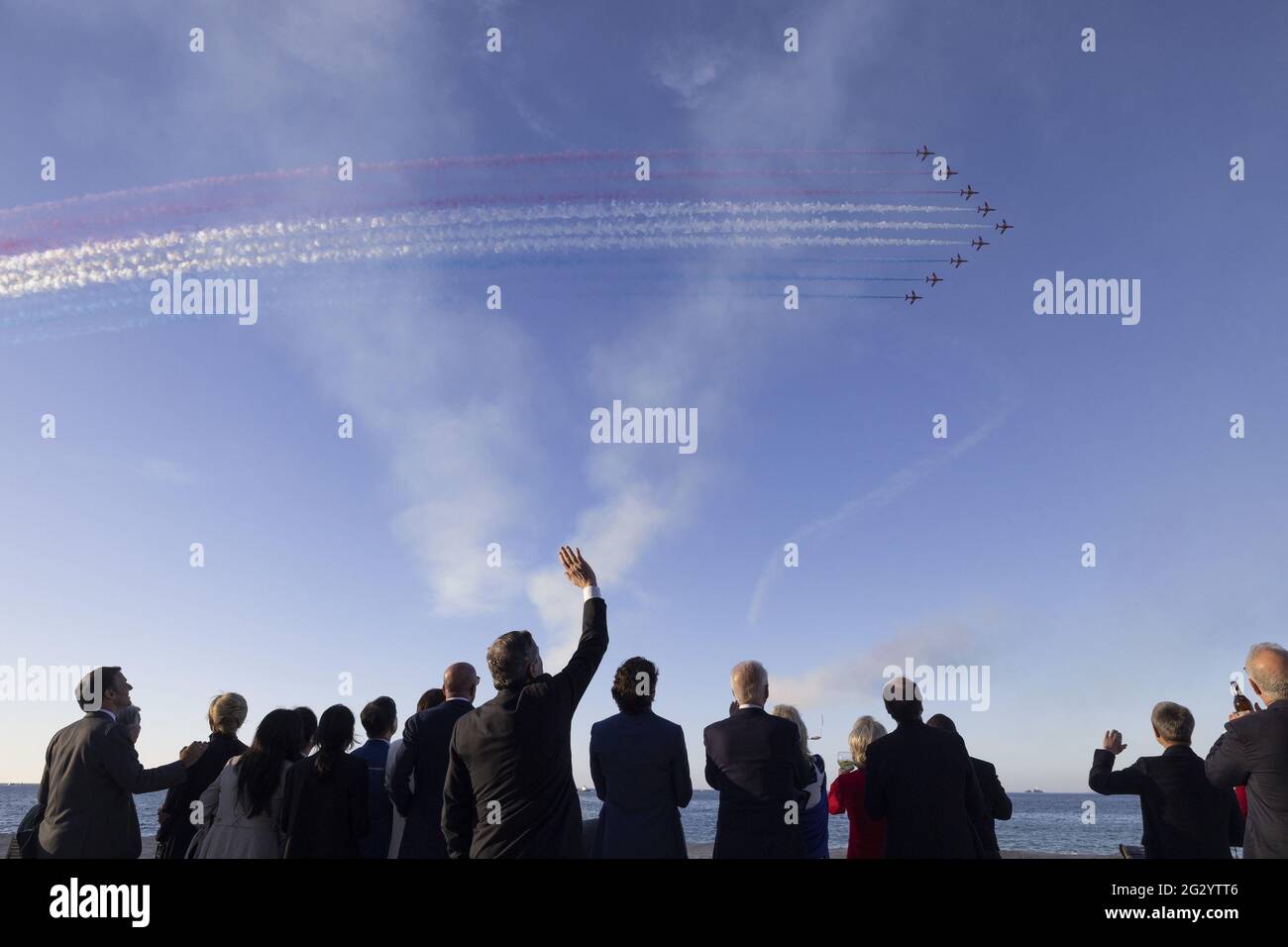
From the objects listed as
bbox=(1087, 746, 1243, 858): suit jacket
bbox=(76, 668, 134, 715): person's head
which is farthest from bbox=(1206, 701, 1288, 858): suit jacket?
bbox=(76, 668, 134, 715): person's head

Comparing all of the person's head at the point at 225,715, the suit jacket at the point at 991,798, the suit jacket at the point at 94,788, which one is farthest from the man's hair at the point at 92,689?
the suit jacket at the point at 991,798

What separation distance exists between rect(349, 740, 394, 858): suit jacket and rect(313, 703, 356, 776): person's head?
1.24ft

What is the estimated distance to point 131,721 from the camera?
279 inches

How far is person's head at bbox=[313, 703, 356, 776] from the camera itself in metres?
6.34

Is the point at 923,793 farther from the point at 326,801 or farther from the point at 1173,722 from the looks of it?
the point at 326,801

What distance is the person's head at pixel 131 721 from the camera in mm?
6938

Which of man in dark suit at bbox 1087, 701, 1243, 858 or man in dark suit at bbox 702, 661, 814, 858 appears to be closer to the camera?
man in dark suit at bbox 702, 661, 814, 858

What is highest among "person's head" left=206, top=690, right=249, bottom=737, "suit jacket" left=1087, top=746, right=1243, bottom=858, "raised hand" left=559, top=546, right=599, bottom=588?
"raised hand" left=559, top=546, right=599, bottom=588

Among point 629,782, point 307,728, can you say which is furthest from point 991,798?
point 307,728

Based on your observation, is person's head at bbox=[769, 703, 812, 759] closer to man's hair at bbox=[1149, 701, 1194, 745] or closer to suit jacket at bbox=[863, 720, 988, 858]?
suit jacket at bbox=[863, 720, 988, 858]

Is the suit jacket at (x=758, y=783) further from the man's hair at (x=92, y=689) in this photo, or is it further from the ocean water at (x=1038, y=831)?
the ocean water at (x=1038, y=831)

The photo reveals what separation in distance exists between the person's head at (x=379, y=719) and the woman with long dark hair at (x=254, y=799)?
0.86 meters
